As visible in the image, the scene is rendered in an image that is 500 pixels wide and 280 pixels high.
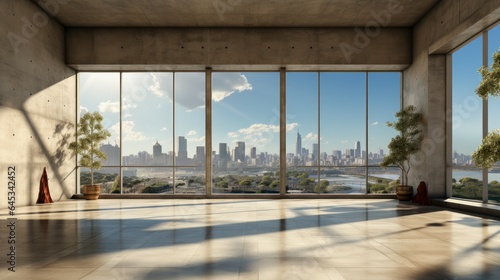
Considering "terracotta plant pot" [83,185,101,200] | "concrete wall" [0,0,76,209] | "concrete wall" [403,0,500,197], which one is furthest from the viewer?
"terracotta plant pot" [83,185,101,200]

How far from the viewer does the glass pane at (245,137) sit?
15.2 m

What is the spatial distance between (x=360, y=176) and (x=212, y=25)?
8509mm

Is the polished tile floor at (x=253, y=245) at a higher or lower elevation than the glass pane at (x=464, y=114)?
lower

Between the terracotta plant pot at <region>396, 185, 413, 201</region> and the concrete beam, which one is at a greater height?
the concrete beam

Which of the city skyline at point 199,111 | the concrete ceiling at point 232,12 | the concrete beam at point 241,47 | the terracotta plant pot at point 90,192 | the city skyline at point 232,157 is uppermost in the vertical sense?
the concrete ceiling at point 232,12

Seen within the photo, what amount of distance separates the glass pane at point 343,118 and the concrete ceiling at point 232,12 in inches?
103

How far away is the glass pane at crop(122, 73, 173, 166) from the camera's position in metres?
15.3

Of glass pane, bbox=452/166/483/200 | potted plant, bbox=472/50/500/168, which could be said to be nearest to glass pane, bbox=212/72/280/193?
glass pane, bbox=452/166/483/200

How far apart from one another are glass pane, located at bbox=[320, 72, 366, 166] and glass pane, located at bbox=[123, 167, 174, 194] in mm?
6382

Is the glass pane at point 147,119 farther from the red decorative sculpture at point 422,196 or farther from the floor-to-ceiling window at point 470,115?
the floor-to-ceiling window at point 470,115

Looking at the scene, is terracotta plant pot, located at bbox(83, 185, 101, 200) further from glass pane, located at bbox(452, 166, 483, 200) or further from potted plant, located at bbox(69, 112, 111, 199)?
glass pane, located at bbox(452, 166, 483, 200)

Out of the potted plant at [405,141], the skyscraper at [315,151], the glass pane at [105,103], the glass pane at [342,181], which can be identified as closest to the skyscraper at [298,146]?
the skyscraper at [315,151]

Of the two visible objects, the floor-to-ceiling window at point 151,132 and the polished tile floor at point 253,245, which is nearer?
the polished tile floor at point 253,245

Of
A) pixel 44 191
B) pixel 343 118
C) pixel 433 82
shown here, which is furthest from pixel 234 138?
pixel 433 82
